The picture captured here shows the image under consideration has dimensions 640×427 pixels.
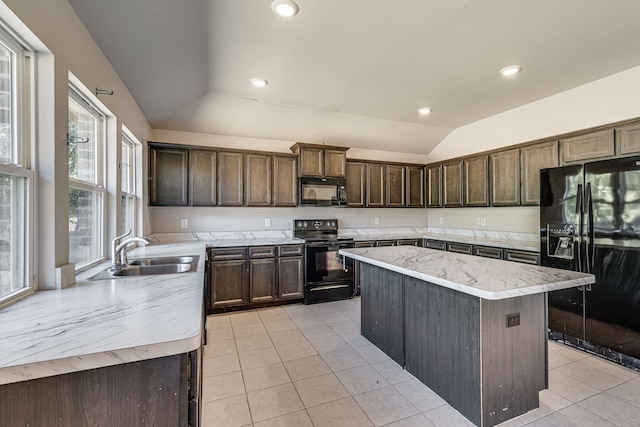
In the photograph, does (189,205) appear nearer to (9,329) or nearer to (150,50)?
(150,50)

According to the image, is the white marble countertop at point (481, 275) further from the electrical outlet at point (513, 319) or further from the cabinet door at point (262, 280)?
the cabinet door at point (262, 280)

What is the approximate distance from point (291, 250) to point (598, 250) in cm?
320

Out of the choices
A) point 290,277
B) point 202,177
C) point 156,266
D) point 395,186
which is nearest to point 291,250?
point 290,277

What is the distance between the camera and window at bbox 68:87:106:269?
186 centimetres

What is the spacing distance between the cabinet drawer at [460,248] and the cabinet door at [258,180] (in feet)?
8.93

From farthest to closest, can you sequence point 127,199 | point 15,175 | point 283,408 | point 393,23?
point 127,199
point 393,23
point 283,408
point 15,175

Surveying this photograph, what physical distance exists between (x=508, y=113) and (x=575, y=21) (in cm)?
208

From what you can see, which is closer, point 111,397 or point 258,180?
point 111,397

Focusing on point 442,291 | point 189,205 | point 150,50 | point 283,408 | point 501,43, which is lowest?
point 283,408

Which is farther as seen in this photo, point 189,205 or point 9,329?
point 189,205

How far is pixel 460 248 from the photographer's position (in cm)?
412

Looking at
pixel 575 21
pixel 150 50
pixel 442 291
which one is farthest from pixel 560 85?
pixel 150 50

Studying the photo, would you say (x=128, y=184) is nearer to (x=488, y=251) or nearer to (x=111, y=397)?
(x=111, y=397)

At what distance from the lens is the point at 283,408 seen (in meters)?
1.93
